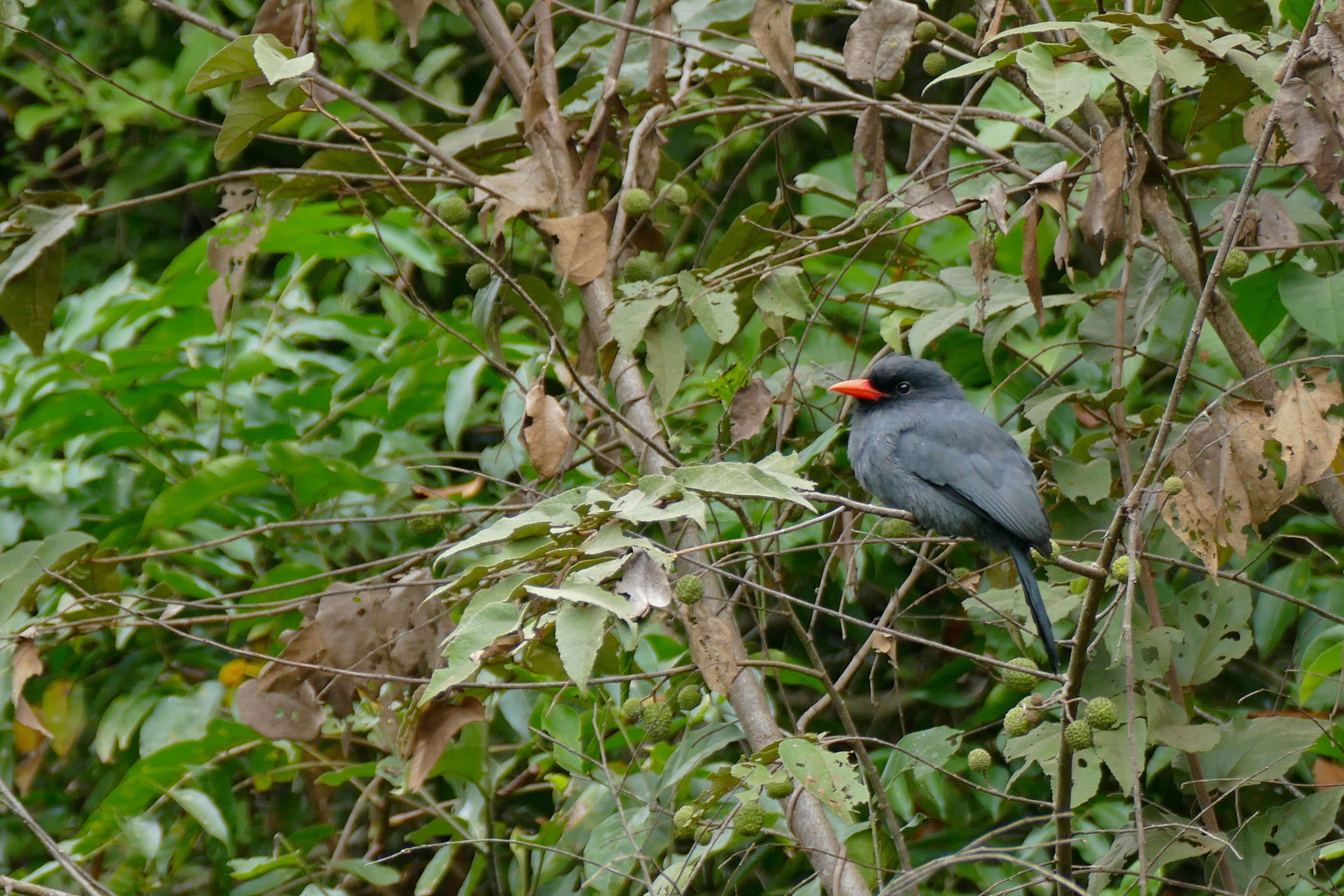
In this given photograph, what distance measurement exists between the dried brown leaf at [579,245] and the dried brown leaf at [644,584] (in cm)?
148

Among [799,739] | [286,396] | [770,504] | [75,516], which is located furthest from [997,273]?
[75,516]

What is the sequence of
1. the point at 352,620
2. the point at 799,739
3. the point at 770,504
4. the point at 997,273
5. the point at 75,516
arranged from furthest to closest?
the point at 75,516, the point at 770,504, the point at 997,273, the point at 352,620, the point at 799,739

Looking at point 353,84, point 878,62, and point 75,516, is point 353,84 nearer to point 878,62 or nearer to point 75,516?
point 75,516

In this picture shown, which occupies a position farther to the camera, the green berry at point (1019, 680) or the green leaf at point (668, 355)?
the green leaf at point (668, 355)

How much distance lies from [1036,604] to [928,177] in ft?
3.43

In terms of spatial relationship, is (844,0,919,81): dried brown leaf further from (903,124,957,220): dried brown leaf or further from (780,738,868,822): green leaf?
(780,738,868,822): green leaf

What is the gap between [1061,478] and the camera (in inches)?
124

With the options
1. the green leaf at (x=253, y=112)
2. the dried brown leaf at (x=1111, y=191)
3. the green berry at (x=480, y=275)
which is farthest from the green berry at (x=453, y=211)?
the dried brown leaf at (x=1111, y=191)

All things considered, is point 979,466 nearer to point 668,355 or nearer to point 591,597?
point 668,355

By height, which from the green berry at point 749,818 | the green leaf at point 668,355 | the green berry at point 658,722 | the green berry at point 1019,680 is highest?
the green leaf at point 668,355

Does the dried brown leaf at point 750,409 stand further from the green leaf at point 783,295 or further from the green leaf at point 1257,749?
the green leaf at point 1257,749

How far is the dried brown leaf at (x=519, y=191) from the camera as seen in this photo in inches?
129

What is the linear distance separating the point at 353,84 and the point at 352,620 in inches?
145

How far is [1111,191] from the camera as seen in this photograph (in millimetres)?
2578
